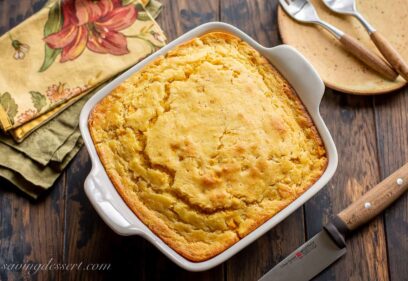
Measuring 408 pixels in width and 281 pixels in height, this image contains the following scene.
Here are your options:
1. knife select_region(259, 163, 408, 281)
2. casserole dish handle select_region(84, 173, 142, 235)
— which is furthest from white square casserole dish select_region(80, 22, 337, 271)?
knife select_region(259, 163, 408, 281)

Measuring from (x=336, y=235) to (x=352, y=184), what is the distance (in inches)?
10.8

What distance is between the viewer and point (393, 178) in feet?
6.69

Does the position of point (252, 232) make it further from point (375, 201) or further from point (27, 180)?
point (27, 180)

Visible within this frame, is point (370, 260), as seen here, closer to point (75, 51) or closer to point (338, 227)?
point (338, 227)

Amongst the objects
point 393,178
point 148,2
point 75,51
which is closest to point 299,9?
point 148,2

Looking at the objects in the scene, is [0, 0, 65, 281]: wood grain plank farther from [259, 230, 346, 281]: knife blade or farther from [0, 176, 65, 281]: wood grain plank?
[259, 230, 346, 281]: knife blade

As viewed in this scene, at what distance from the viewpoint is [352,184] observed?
214cm

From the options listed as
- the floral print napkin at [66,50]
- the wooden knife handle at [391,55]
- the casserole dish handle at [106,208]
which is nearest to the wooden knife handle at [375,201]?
the wooden knife handle at [391,55]

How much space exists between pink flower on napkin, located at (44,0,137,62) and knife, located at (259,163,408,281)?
3.41ft

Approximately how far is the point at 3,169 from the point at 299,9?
1.34m

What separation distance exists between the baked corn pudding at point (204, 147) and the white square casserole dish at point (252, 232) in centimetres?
2

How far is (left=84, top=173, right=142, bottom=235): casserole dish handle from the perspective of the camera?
5.62 ft

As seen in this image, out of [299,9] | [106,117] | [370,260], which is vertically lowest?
[370,260]

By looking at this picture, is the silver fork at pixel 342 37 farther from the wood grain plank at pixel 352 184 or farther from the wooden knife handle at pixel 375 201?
the wooden knife handle at pixel 375 201
